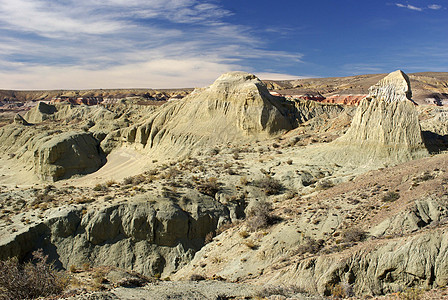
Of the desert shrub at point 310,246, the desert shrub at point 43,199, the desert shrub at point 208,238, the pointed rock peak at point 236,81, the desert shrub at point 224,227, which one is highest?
the pointed rock peak at point 236,81

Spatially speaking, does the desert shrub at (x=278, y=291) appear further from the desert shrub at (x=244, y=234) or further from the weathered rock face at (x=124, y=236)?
the weathered rock face at (x=124, y=236)

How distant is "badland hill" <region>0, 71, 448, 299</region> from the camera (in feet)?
31.9

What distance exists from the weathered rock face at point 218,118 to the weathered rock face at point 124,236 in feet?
61.7

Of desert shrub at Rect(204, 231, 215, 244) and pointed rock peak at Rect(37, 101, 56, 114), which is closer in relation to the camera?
desert shrub at Rect(204, 231, 215, 244)

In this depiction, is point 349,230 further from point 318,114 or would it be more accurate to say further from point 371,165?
point 318,114

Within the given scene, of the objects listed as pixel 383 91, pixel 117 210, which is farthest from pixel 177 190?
pixel 383 91

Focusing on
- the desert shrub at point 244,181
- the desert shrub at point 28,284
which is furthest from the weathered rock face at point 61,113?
the desert shrub at point 28,284

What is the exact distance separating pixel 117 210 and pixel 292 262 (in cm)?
990

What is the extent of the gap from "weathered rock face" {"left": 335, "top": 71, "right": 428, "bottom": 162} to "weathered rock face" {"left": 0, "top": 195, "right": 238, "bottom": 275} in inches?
584

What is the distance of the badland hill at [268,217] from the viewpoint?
9734mm

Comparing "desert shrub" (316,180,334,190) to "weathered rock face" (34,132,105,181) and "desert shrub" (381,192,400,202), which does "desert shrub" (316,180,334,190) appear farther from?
"weathered rock face" (34,132,105,181)

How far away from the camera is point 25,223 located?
628 inches

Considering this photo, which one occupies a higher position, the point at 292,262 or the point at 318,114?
the point at 318,114

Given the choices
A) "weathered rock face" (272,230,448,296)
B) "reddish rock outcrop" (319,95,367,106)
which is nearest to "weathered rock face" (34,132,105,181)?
"weathered rock face" (272,230,448,296)
